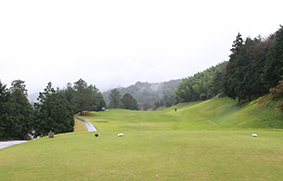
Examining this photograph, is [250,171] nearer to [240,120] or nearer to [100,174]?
[100,174]

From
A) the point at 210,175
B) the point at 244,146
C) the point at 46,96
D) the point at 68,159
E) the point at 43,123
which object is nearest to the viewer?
the point at 210,175

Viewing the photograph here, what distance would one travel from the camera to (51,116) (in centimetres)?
2697

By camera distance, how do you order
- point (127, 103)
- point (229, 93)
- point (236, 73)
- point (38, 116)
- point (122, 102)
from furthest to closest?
point (122, 102)
point (127, 103)
point (229, 93)
point (236, 73)
point (38, 116)

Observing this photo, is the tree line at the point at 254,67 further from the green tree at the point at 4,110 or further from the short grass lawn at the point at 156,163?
the green tree at the point at 4,110

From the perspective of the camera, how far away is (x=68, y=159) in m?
7.53

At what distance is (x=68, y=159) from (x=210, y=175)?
5.39m

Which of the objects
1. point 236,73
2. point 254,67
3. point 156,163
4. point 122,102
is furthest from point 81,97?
point 156,163

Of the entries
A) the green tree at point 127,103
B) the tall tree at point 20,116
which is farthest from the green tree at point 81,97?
the green tree at point 127,103

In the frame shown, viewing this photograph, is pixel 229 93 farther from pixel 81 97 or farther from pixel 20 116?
pixel 81 97

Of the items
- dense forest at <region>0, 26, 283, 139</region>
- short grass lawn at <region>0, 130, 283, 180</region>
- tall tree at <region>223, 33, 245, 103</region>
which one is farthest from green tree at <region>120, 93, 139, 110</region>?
short grass lawn at <region>0, 130, 283, 180</region>

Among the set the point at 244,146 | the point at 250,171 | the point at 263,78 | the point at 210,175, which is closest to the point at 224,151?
the point at 244,146

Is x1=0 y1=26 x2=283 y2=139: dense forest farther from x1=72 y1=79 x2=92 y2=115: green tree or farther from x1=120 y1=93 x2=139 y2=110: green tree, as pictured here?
x1=120 y1=93 x2=139 y2=110: green tree

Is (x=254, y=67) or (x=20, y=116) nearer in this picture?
(x=20, y=116)

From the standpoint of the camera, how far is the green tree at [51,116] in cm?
2619
